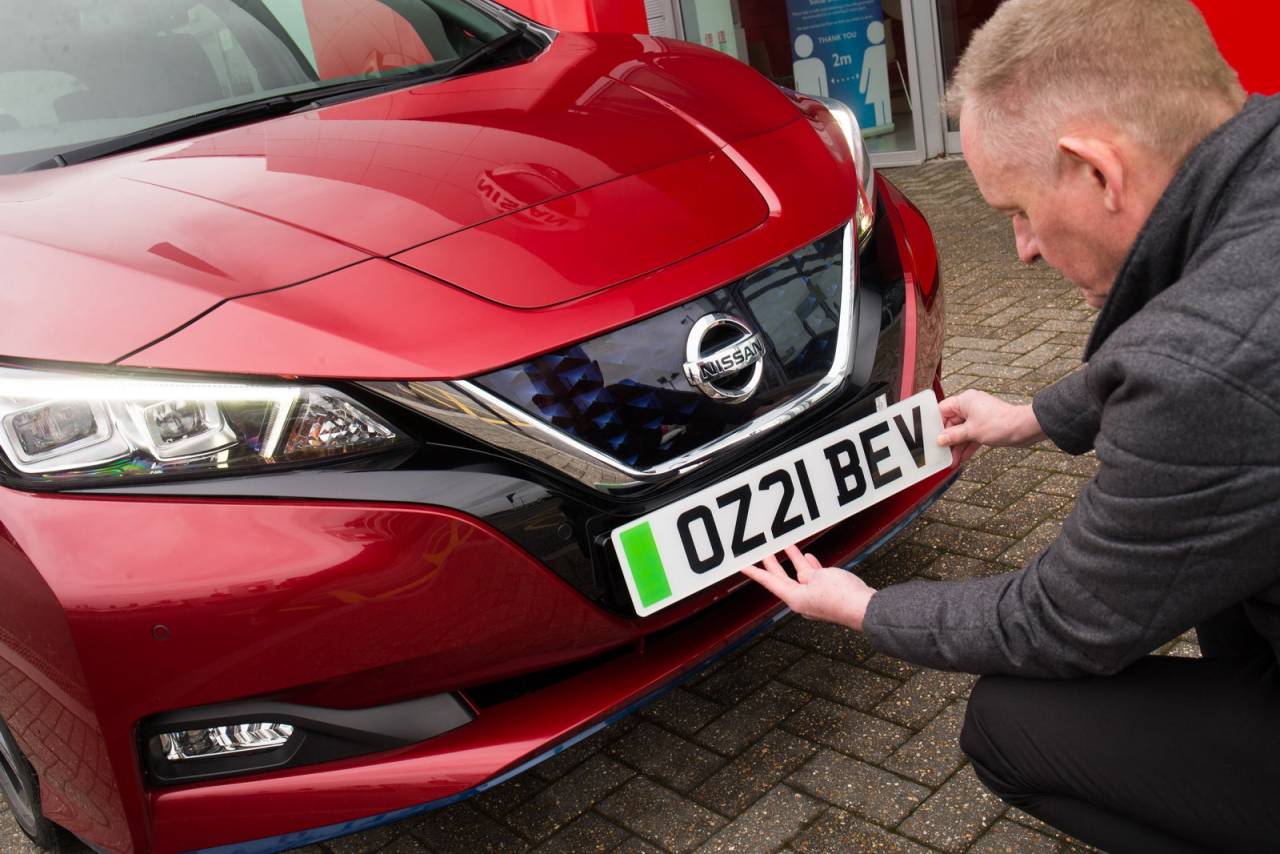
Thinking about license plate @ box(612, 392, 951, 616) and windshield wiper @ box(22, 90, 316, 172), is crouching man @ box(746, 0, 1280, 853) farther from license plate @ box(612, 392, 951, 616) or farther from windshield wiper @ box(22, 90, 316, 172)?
windshield wiper @ box(22, 90, 316, 172)

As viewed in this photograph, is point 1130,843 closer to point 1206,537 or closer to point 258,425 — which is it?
point 1206,537

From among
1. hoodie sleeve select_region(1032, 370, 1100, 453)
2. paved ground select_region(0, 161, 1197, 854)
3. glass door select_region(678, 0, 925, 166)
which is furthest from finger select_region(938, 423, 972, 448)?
glass door select_region(678, 0, 925, 166)

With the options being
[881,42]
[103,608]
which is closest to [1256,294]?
[103,608]

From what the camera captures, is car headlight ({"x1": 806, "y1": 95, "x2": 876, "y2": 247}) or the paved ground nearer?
the paved ground

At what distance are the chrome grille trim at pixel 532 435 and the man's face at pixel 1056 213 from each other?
59cm

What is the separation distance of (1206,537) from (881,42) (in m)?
6.32

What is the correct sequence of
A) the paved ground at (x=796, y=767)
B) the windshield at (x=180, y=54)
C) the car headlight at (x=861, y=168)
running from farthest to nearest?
the windshield at (x=180, y=54)
the car headlight at (x=861, y=168)
the paved ground at (x=796, y=767)

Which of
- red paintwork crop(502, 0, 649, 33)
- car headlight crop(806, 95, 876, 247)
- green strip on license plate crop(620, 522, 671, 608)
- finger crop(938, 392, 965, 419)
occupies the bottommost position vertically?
finger crop(938, 392, 965, 419)

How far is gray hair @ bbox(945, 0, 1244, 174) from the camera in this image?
124 centimetres

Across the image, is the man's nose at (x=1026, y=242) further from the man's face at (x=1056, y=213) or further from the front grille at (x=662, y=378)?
the front grille at (x=662, y=378)

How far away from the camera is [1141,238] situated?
4.24ft

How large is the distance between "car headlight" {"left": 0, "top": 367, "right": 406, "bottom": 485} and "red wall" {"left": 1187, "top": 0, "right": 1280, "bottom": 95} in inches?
163

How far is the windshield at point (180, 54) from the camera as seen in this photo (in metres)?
2.55

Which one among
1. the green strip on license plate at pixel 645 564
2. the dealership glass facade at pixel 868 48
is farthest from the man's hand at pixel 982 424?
the dealership glass facade at pixel 868 48
